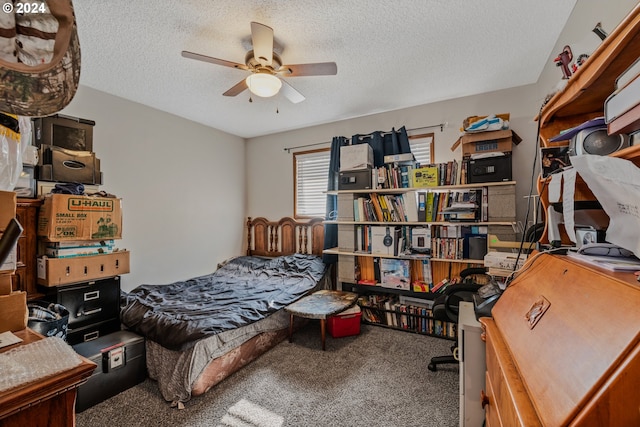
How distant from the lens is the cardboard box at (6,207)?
2.93 feet

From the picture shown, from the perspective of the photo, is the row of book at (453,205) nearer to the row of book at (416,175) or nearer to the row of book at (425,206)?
the row of book at (425,206)

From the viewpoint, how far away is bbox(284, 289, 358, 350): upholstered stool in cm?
245

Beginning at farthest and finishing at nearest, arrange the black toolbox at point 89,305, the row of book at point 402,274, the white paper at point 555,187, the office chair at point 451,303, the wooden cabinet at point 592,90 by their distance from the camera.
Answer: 1. the row of book at point 402,274
2. the black toolbox at point 89,305
3. the office chair at point 451,303
4. the white paper at point 555,187
5. the wooden cabinet at point 592,90

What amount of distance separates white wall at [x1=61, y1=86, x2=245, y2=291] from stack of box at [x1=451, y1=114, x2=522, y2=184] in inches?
127

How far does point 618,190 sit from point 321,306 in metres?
2.27

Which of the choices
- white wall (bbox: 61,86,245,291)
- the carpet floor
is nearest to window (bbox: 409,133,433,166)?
the carpet floor

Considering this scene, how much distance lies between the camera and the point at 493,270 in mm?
1904

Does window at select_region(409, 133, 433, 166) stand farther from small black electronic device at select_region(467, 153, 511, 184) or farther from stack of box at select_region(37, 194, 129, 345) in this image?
stack of box at select_region(37, 194, 129, 345)

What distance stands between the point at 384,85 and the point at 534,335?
2.52m

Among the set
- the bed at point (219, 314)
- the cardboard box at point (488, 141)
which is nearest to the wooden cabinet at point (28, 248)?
the bed at point (219, 314)

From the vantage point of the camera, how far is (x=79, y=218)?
217 centimetres

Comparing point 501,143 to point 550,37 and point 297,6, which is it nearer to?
point 550,37

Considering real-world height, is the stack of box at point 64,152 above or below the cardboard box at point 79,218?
above

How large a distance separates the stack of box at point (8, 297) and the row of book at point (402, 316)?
2.70 meters
